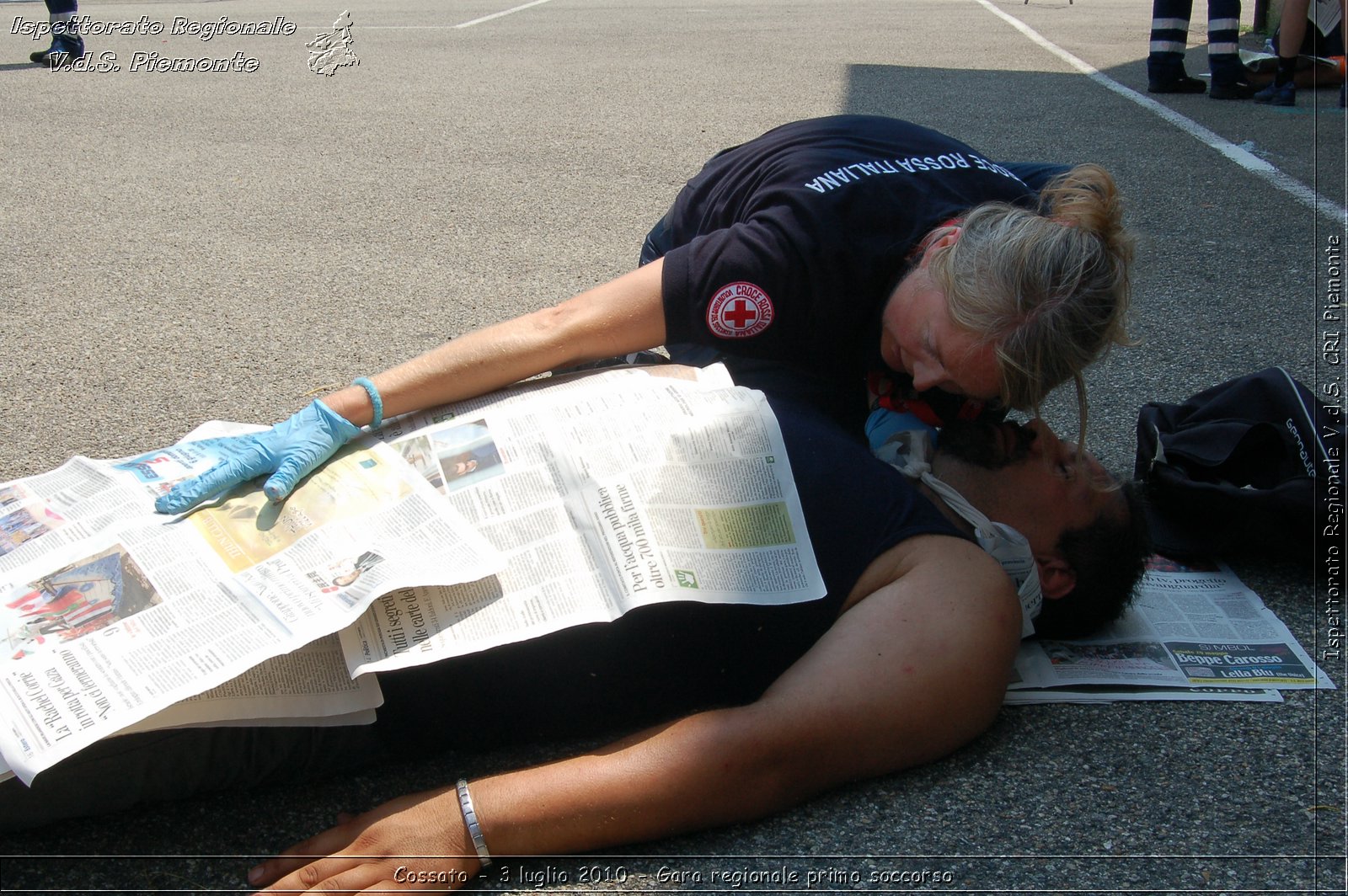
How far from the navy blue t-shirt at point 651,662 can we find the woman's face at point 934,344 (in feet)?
A: 0.95

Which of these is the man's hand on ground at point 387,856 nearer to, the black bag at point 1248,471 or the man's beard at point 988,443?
the man's beard at point 988,443

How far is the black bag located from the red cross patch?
0.94 metres

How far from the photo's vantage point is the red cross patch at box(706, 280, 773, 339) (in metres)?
1.96

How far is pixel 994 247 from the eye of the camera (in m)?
1.85

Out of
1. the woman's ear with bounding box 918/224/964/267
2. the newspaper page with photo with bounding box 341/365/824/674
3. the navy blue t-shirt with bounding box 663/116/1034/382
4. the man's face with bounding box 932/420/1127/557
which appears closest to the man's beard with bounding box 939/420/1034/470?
the man's face with bounding box 932/420/1127/557

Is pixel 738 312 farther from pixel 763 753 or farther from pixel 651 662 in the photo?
pixel 763 753

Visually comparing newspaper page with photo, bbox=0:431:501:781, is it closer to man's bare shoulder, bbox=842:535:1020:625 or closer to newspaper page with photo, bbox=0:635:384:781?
newspaper page with photo, bbox=0:635:384:781

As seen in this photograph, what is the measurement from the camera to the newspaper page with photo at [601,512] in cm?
156

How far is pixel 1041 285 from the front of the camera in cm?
183

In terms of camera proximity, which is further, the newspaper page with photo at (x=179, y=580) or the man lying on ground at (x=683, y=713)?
the man lying on ground at (x=683, y=713)

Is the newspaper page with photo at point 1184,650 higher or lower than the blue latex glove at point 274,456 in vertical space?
lower

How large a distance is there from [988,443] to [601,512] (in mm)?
752

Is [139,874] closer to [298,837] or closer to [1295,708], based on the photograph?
[298,837]

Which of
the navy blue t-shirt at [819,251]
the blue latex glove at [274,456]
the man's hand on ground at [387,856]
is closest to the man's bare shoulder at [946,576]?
the navy blue t-shirt at [819,251]
